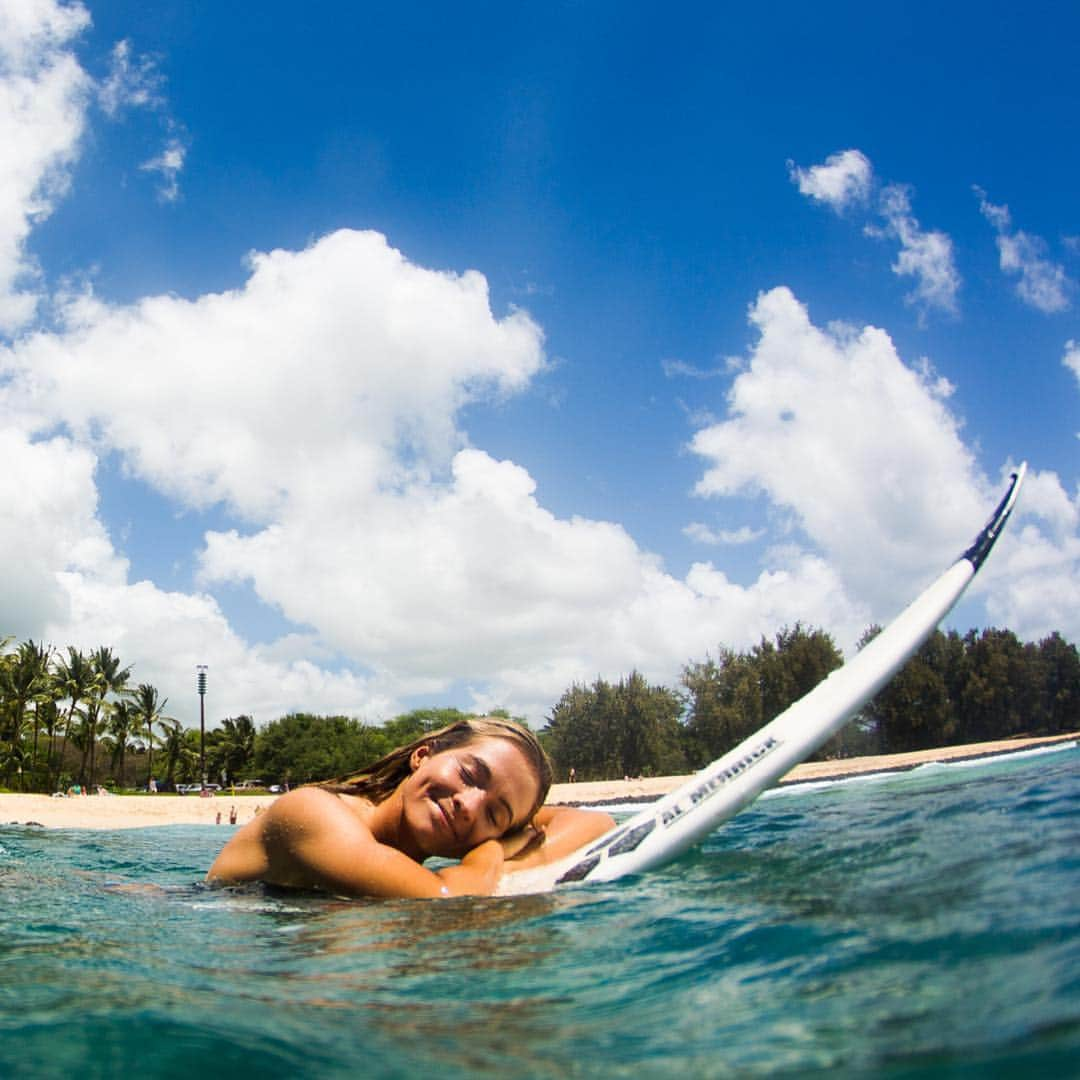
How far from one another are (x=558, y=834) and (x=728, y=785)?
1.28 m

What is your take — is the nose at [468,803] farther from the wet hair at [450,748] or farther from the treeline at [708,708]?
the treeline at [708,708]

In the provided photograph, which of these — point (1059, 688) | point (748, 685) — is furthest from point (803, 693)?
point (1059, 688)

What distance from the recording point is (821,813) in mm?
7895

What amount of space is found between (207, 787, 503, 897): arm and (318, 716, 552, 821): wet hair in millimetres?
521

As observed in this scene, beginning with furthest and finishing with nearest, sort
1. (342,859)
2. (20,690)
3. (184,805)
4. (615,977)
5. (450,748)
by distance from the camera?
1. (20,690)
2. (184,805)
3. (450,748)
4. (342,859)
5. (615,977)

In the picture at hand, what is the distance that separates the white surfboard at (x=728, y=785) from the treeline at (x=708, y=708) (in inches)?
2023

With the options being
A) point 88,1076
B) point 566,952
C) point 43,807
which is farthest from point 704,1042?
point 43,807

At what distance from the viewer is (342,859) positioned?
13.7 ft

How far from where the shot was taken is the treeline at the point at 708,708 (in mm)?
59062

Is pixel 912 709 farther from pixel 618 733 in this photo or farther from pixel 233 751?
pixel 233 751

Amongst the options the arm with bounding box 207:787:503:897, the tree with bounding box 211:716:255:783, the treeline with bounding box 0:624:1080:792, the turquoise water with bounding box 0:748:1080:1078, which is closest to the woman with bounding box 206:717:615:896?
the arm with bounding box 207:787:503:897

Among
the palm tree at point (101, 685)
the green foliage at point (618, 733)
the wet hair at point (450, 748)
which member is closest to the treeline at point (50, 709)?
the palm tree at point (101, 685)

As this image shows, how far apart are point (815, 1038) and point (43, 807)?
141 ft

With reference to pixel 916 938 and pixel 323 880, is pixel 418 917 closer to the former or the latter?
pixel 323 880
